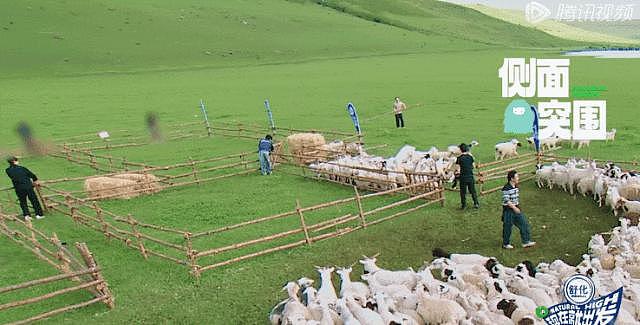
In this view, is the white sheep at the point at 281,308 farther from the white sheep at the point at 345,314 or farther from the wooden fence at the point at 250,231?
the wooden fence at the point at 250,231

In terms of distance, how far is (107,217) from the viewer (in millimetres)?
14477

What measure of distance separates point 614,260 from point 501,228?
293cm

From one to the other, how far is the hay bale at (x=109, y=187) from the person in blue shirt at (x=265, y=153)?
4.23m

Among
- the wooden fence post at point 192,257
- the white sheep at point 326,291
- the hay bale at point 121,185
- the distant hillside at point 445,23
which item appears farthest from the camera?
the distant hillside at point 445,23

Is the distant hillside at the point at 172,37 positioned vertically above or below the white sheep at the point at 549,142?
above

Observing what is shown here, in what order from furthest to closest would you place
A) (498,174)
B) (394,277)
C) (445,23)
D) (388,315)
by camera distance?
1. (445,23)
2. (498,174)
3. (394,277)
4. (388,315)

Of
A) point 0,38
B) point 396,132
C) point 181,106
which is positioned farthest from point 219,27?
point 396,132

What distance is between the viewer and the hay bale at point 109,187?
15.8 m

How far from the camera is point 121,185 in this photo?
16.4 metres

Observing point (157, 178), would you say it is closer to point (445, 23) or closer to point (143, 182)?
point (143, 182)

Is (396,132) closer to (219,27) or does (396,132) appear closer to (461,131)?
(461,131)

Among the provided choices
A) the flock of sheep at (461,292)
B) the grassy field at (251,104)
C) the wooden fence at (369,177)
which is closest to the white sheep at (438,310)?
the flock of sheep at (461,292)

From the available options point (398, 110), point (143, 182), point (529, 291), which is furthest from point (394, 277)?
point (398, 110)

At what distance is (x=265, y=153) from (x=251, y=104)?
20172 mm
